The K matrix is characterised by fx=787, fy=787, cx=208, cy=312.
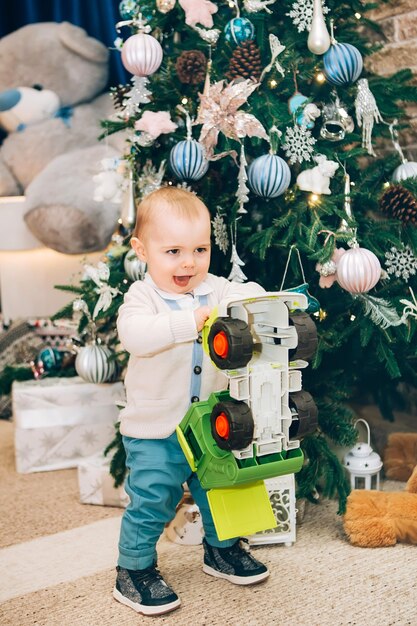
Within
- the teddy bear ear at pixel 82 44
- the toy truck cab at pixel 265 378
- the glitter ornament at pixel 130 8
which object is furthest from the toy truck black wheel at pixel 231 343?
the teddy bear ear at pixel 82 44

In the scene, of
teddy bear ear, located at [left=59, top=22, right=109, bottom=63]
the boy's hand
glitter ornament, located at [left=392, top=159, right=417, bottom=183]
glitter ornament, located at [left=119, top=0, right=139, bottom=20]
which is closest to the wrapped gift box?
the boy's hand

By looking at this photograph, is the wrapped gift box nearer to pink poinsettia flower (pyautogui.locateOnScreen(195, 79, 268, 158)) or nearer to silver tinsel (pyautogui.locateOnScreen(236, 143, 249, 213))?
silver tinsel (pyautogui.locateOnScreen(236, 143, 249, 213))

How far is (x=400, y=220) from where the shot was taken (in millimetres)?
1712

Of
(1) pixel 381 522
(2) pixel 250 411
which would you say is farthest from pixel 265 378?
(1) pixel 381 522

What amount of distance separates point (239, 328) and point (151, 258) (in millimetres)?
281

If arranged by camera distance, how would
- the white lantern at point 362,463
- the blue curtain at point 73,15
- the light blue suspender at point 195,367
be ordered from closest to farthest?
the light blue suspender at point 195,367 → the white lantern at point 362,463 → the blue curtain at point 73,15

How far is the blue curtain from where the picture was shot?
289 centimetres

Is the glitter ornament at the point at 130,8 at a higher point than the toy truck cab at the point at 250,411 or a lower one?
higher

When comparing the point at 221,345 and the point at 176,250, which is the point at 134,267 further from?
the point at 221,345

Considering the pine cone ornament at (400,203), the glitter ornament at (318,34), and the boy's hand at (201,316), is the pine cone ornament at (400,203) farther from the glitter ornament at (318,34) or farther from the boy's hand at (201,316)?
the boy's hand at (201,316)

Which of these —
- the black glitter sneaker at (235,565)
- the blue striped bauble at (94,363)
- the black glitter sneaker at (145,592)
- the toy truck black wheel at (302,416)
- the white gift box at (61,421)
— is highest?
the toy truck black wheel at (302,416)

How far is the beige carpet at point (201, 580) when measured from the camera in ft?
4.40

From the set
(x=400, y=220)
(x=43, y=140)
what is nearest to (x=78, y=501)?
(x=400, y=220)

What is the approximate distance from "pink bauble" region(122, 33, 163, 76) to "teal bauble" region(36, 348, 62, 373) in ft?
3.26
